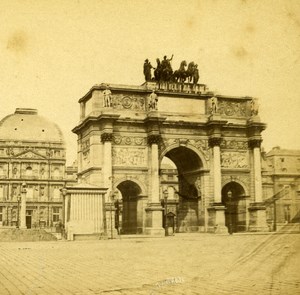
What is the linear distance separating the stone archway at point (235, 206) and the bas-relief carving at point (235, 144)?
2.41m

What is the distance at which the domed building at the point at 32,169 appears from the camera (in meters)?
70.0

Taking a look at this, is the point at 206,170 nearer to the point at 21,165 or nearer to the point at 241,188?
the point at 241,188

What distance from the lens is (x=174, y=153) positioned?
37469 mm

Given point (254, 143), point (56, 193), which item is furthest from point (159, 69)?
point (56, 193)

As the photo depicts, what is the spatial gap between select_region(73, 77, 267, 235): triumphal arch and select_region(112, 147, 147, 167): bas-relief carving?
0.06 metres

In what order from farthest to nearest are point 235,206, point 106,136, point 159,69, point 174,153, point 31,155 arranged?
point 31,155, point 235,206, point 174,153, point 159,69, point 106,136

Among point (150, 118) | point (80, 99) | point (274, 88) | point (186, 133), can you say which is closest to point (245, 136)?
point (186, 133)

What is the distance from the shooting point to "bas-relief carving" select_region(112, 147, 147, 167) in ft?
111

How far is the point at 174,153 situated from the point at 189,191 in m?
2.82

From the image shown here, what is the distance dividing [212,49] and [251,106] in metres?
24.6

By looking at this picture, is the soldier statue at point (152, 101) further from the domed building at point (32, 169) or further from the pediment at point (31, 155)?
the pediment at point (31, 155)

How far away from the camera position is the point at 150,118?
1326 inches

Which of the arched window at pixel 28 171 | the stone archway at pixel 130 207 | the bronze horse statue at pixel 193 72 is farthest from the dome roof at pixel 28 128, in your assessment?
the bronze horse statue at pixel 193 72

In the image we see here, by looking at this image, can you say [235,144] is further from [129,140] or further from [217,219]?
[129,140]
